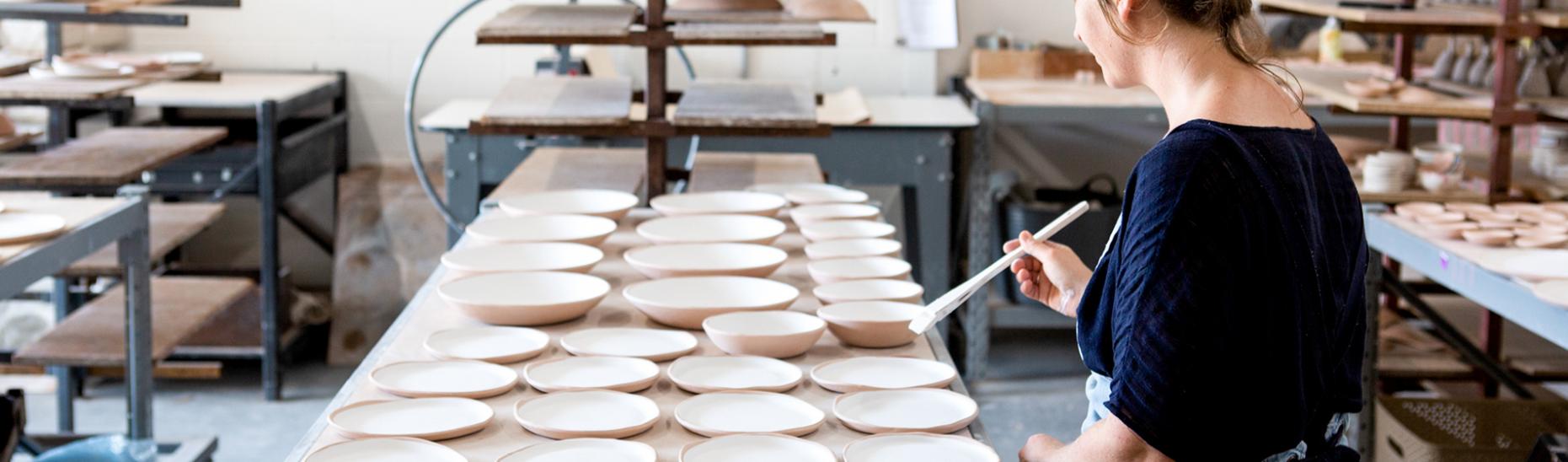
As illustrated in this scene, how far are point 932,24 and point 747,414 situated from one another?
3.57 meters

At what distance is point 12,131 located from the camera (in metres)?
3.20

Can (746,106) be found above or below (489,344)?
above

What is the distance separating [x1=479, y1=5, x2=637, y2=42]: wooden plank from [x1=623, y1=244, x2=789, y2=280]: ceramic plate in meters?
0.55

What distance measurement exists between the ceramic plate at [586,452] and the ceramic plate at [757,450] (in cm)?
5

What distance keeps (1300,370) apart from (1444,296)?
13.4ft

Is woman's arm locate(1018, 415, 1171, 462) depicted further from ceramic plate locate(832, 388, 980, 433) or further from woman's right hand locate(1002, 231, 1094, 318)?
woman's right hand locate(1002, 231, 1094, 318)

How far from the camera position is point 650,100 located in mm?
3211

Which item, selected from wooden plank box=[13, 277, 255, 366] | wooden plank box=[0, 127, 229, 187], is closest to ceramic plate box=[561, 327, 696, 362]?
wooden plank box=[0, 127, 229, 187]

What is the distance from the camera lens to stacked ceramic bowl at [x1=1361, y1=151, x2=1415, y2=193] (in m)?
3.62

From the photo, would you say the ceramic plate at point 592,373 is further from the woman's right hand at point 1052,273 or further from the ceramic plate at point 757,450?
the woman's right hand at point 1052,273

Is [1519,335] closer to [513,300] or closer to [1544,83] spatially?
[1544,83]

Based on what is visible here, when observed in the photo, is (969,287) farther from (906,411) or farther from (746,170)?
(746,170)

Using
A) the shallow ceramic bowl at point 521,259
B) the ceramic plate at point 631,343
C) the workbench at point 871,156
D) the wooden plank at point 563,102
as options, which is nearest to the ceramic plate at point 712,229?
the shallow ceramic bowl at point 521,259

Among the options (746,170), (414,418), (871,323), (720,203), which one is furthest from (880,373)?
(746,170)
